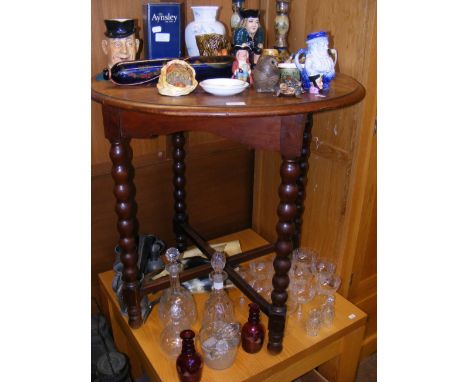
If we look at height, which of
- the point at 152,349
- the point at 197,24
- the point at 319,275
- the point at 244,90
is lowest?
the point at 152,349

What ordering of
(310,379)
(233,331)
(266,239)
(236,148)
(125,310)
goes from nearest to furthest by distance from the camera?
(233,331), (125,310), (310,379), (236,148), (266,239)

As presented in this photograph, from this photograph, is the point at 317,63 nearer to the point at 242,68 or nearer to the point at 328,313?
the point at 242,68

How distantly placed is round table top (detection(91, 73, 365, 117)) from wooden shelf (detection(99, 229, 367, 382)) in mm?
630

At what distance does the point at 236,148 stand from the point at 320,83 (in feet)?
2.14

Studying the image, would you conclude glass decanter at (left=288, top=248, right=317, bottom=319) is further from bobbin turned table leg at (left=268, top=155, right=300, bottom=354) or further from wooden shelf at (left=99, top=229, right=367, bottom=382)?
bobbin turned table leg at (left=268, top=155, right=300, bottom=354)

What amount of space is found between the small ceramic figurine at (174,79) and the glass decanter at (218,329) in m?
0.42

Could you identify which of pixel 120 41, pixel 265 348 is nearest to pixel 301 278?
pixel 265 348

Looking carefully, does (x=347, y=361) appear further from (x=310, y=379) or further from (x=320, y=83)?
(x=320, y=83)

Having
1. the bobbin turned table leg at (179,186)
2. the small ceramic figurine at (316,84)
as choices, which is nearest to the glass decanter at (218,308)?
the bobbin turned table leg at (179,186)

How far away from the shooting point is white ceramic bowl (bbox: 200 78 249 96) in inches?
34.4

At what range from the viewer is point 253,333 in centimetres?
107

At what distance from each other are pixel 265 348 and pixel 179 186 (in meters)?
0.59

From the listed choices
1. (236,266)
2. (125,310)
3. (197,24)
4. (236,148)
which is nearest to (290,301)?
(236,266)

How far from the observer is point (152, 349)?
109 centimetres
